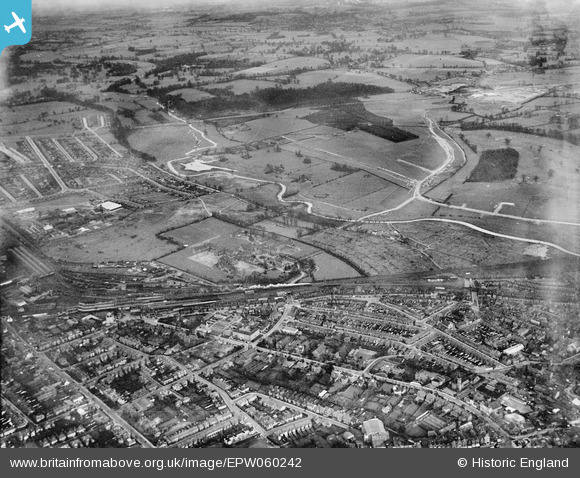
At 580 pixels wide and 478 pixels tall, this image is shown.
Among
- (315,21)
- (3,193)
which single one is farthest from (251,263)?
(315,21)

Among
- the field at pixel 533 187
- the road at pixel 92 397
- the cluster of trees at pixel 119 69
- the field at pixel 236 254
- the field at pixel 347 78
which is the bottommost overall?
the road at pixel 92 397

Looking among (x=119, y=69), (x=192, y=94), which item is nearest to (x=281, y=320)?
(x=192, y=94)

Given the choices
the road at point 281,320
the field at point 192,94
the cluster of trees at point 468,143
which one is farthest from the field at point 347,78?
the road at point 281,320

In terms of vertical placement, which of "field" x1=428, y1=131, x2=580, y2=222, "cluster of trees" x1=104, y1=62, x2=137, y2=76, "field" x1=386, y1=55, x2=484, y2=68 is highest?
"cluster of trees" x1=104, y1=62, x2=137, y2=76

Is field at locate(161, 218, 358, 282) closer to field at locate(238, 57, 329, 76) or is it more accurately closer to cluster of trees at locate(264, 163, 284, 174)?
cluster of trees at locate(264, 163, 284, 174)

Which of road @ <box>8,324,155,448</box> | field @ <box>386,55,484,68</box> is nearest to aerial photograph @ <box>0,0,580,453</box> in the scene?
road @ <box>8,324,155,448</box>

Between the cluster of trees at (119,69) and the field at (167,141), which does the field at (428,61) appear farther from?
the cluster of trees at (119,69)

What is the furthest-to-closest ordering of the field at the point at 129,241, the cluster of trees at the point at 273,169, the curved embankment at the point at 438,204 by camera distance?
the cluster of trees at the point at 273,169 < the curved embankment at the point at 438,204 < the field at the point at 129,241

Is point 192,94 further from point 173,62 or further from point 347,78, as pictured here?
point 347,78
